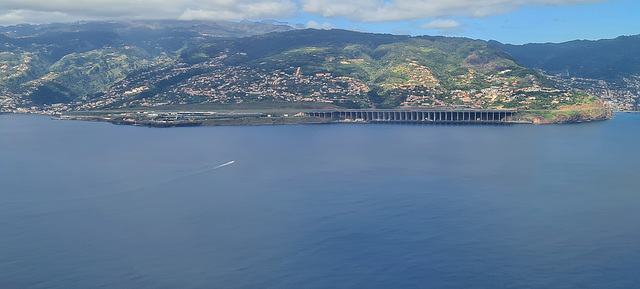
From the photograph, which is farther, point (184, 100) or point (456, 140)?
point (184, 100)

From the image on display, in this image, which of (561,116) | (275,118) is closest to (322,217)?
(275,118)

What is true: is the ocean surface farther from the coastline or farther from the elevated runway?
the elevated runway

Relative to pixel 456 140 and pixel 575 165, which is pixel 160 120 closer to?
pixel 456 140

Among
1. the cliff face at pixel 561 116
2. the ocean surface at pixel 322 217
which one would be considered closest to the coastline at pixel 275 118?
Answer: the cliff face at pixel 561 116

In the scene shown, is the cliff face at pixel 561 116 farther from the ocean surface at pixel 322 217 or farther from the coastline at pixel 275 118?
the ocean surface at pixel 322 217

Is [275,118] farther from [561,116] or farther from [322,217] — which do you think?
[322,217]

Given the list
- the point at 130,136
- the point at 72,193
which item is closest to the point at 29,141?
the point at 130,136

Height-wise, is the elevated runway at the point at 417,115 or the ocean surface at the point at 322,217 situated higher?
the ocean surface at the point at 322,217
